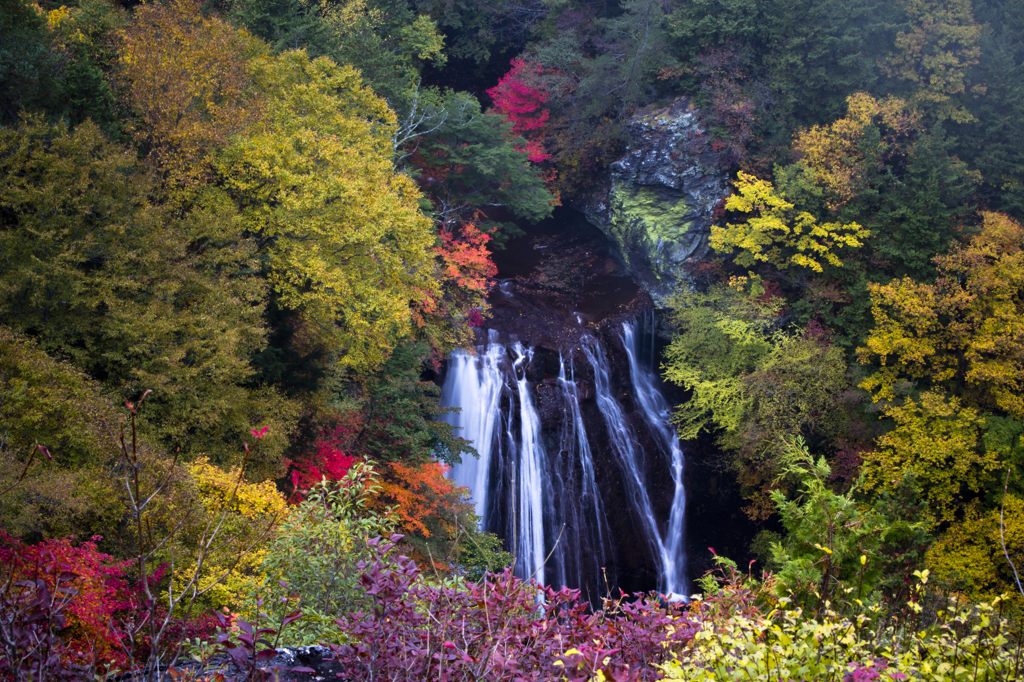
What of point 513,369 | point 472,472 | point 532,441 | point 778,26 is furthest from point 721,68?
point 472,472

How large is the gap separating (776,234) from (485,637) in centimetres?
1957

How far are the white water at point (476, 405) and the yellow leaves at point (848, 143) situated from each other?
11706 millimetres

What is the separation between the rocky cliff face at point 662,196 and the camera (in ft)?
73.4

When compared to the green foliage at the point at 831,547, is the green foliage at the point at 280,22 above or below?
above

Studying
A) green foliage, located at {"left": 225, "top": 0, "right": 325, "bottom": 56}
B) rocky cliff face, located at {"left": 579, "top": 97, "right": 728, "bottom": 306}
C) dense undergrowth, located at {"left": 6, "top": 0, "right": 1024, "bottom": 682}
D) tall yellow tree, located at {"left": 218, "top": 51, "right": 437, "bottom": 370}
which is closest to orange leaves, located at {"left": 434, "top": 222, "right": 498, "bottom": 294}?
dense undergrowth, located at {"left": 6, "top": 0, "right": 1024, "bottom": 682}

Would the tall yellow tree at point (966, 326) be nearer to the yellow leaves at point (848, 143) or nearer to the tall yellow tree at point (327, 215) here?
the yellow leaves at point (848, 143)

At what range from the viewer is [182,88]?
1408 centimetres

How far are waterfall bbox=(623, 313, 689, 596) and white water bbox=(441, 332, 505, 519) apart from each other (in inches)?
194

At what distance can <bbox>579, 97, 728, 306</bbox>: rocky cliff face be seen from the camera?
2238 cm

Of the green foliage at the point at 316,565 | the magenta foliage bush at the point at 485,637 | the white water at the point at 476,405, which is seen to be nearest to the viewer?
the magenta foliage bush at the point at 485,637

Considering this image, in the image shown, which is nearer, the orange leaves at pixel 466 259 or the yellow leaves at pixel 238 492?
the yellow leaves at pixel 238 492

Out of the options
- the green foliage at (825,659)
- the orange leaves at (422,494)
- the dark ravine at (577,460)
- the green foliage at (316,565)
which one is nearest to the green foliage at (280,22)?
the dark ravine at (577,460)

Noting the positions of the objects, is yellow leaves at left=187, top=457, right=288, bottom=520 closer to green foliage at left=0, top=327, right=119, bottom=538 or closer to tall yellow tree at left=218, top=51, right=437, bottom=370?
green foliage at left=0, top=327, right=119, bottom=538

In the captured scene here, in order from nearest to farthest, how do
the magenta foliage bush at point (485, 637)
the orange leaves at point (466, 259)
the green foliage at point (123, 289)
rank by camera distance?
1. the magenta foliage bush at point (485, 637)
2. the green foliage at point (123, 289)
3. the orange leaves at point (466, 259)
